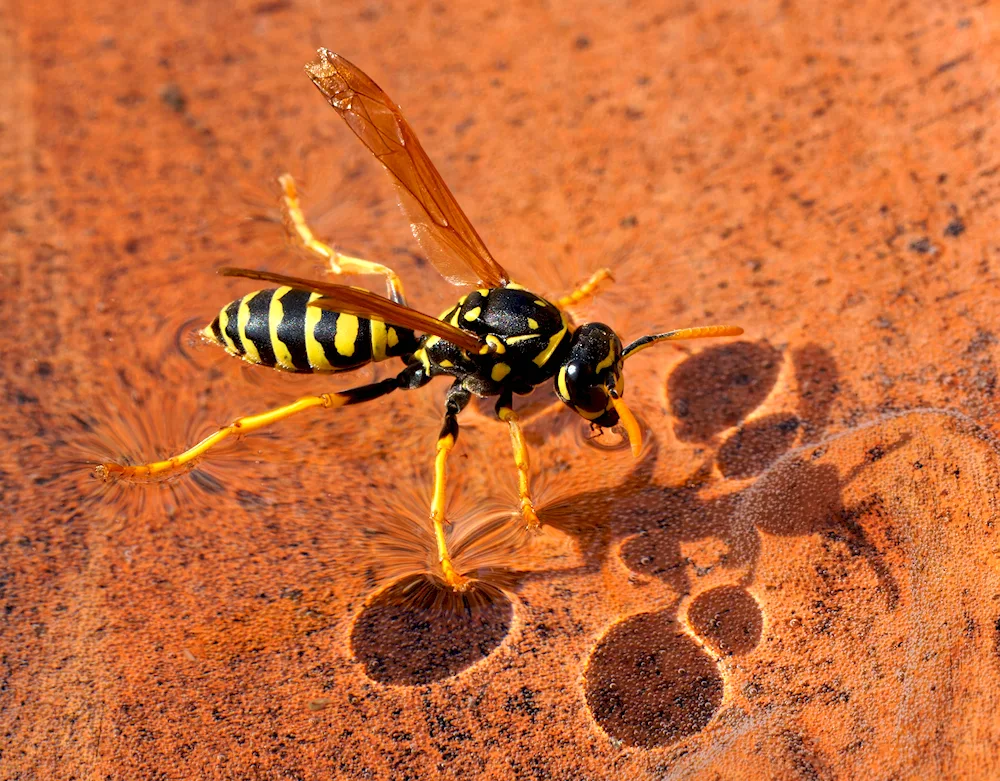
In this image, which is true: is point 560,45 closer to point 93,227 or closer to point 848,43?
point 848,43

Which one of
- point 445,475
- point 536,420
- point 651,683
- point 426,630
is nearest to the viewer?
point 651,683

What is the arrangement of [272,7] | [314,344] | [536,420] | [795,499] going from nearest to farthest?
[795,499] < [314,344] < [536,420] < [272,7]

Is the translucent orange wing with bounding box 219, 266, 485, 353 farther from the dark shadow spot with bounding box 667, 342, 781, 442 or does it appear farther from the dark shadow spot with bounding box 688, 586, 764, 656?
the dark shadow spot with bounding box 688, 586, 764, 656

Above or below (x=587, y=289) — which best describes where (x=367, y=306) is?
above

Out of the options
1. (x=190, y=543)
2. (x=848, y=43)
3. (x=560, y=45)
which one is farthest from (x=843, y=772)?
(x=560, y=45)

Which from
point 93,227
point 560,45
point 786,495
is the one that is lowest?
point 786,495

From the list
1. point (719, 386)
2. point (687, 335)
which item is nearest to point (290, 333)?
point (687, 335)

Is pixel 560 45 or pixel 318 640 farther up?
pixel 560 45

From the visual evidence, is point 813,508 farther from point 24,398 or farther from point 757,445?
point 24,398
